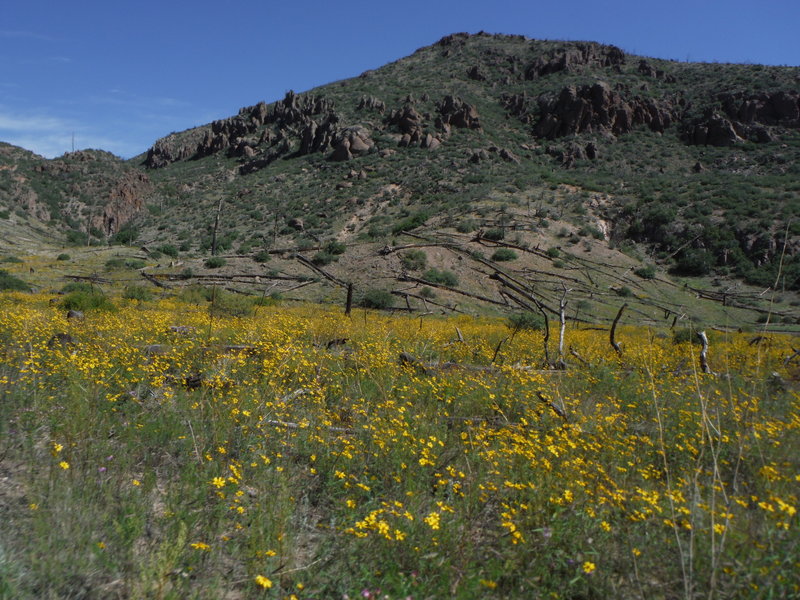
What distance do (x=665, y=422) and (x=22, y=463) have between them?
5837 mm

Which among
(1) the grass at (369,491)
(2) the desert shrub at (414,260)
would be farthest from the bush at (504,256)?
(1) the grass at (369,491)

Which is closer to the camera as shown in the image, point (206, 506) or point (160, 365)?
point (206, 506)

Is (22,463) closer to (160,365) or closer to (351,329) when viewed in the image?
(160,365)

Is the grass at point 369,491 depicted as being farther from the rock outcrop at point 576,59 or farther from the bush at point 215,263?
the rock outcrop at point 576,59

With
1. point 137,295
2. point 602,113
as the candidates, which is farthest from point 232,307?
point 602,113

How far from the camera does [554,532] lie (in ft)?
8.83

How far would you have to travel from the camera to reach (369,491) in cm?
334

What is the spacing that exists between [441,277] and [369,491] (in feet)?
60.4

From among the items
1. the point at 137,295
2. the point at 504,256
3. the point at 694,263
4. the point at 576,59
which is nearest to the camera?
the point at 137,295

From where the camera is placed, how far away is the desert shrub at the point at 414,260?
2244 centimetres

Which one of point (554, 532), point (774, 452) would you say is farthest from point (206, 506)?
point (774, 452)

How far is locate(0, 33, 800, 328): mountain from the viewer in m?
27.5

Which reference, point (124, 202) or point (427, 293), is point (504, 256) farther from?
point (124, 202)

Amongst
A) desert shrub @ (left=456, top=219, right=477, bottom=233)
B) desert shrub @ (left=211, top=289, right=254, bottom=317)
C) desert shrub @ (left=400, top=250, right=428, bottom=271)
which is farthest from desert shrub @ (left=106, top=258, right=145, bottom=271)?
desert shrub @ (left=456, top=219, right=477, bottom=233)
